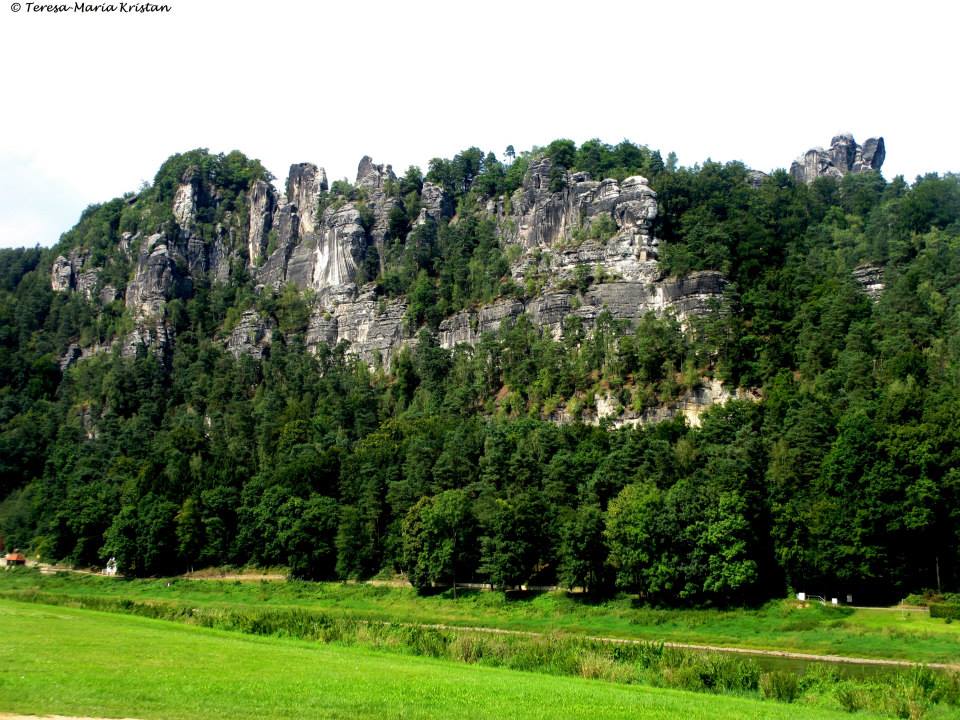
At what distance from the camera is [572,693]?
2777 cm

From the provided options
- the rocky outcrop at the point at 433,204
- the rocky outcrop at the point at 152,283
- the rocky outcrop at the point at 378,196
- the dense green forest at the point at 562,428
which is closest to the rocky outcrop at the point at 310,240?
the rocky outcrop at the point at 378,196

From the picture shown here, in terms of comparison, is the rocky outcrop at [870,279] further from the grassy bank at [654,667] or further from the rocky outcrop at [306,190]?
the rocky outcrop at [306,190]

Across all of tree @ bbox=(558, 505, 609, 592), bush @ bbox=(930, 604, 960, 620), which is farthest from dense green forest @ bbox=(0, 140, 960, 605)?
bush @ bbox=(930, 604, 960, 620)

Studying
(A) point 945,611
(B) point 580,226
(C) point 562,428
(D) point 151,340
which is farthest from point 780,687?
(D) point 151,340

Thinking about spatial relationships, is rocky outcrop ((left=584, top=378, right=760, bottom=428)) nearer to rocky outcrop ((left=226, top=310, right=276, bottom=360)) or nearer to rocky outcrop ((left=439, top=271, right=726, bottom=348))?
rocky outcrop ((left=439, top=271, right=726, bottom=348))

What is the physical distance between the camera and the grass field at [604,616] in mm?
50062

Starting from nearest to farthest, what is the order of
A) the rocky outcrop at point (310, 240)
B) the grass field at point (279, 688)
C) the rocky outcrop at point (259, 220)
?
the grass field at point (279, 688) < the rocky outcrop at point (310, 240) < the rocky outcrop at point (259, 220)

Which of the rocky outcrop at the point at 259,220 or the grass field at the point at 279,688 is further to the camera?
the rocky outcrop at the point at 259,220

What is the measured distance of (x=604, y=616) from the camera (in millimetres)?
63375

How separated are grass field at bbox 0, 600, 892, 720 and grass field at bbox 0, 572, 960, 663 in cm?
2194

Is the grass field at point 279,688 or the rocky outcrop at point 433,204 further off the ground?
the rocky outcrop at point 433,204

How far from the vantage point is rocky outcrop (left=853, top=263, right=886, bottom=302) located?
96.2m

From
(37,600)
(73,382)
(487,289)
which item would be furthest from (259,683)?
(73,382)

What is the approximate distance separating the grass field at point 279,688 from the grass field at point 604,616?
21939 mm
